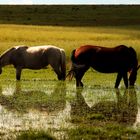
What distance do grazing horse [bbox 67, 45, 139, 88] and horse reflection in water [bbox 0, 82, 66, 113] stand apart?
1.51 m

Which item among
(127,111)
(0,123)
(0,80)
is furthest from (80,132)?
(0,80)

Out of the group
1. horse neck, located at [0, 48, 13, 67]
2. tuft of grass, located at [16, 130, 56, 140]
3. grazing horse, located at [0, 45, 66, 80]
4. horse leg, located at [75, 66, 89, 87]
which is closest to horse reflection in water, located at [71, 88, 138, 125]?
tuft of grass, located at [16, 130, 56, 140]

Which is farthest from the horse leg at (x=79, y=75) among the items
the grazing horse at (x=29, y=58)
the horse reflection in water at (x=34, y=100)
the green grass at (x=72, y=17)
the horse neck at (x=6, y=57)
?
the green grass at (x=72, y=17)

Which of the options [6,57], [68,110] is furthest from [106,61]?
[68,110]

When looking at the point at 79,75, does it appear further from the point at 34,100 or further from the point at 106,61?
the point at 34,100

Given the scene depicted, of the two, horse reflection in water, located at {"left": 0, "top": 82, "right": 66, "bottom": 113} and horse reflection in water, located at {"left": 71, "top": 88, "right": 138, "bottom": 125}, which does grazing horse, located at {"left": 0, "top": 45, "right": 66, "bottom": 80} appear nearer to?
horse reflection in water, located at {"left": 0, "top": 82, "right": 66, "bottom": 113}

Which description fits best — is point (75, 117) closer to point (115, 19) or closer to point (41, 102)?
point (41, 102)

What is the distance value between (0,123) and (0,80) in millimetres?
9522

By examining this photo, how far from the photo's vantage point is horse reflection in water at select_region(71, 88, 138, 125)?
11739 mm

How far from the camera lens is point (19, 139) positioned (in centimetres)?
920

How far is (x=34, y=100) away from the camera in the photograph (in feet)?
47.9

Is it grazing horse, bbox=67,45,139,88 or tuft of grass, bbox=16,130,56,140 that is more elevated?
tuft of grass, bbox=16,130,56,140

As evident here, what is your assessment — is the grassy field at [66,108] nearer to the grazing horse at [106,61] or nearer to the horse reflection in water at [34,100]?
the horse reflection in water at [34,100]

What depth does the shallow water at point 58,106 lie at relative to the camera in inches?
425
